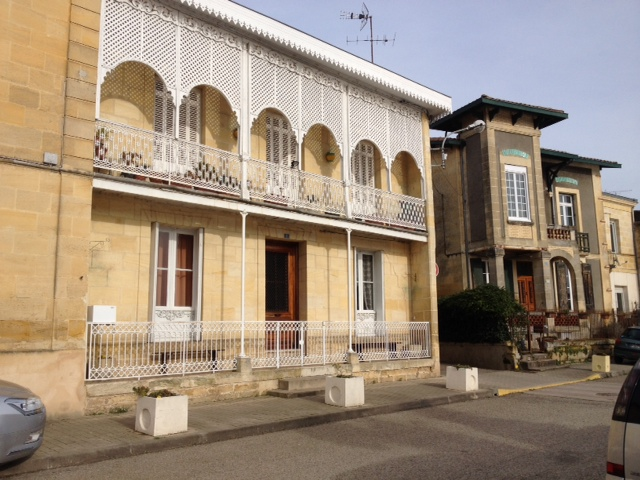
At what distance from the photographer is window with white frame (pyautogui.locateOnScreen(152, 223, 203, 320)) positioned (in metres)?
11.0

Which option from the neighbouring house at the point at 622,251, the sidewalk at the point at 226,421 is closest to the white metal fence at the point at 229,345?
the sidewalk at the point at 226,421

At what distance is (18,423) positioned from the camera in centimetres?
575

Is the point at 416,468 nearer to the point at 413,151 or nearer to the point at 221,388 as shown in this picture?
the point at 221,388

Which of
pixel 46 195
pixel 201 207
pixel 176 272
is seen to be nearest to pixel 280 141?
pixel 201 207

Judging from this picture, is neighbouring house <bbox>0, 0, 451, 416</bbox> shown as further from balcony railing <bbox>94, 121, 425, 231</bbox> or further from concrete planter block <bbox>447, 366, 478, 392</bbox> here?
concrete planter block <bbox>447, 366, 478, 392</bbox>

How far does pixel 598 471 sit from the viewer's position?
5.89 meters

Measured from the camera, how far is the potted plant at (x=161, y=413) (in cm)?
730

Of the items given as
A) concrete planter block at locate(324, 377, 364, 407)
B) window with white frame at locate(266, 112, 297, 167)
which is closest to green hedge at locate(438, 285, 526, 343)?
window with white frame at locate(266, 112, 297, 167)

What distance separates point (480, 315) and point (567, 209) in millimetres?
11274

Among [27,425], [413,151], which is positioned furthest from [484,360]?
[27,425]

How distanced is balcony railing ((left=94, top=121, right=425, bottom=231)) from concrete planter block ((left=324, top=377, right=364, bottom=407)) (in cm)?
422

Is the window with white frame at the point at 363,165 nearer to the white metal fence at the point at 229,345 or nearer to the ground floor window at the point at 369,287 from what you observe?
the ground floor window at the point at 369,287

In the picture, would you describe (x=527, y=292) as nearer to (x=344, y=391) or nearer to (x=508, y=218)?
(x=508, y=218)

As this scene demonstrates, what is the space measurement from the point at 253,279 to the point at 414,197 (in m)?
5.69
